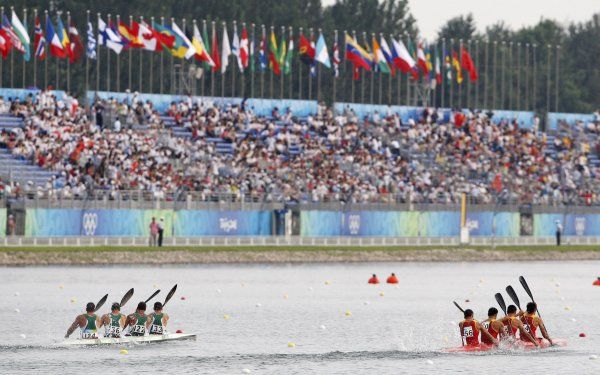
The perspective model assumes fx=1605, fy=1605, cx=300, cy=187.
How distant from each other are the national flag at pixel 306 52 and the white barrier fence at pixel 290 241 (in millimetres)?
20451

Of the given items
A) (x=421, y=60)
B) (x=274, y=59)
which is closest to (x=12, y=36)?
(x=274, y=59)

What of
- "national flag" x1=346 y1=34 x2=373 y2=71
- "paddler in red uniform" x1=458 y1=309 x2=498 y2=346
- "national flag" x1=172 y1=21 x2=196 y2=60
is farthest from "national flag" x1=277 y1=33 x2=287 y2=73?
"paddler in red uniform" x1=458 y1=309 x2=498 y2=346

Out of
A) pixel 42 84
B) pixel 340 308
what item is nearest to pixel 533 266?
pixel 340 308

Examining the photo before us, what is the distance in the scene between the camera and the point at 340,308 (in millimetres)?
61688

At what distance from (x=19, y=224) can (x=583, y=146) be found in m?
48.7

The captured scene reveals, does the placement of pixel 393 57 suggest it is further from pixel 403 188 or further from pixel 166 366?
pixel 166 366

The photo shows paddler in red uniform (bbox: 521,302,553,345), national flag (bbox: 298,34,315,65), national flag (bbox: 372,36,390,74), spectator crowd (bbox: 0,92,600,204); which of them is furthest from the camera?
national flag (bbox: 372,36,390,74)

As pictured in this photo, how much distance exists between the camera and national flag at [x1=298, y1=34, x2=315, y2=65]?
112 metres

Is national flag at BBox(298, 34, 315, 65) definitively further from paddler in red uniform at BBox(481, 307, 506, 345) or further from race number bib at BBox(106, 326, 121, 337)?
paddler in red uniform at BBox(481, 307, 506, 345)

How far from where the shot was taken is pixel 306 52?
112750 mm

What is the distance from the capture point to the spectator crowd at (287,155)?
9138cm

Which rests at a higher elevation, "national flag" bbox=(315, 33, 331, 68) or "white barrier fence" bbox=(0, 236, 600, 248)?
"national flag" bbox=(315, 33, 331, 68)

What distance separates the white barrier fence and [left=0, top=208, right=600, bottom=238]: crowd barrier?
1.35 metres

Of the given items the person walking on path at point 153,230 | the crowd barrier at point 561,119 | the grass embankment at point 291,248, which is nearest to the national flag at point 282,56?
the crowd barrier at point 561,119
